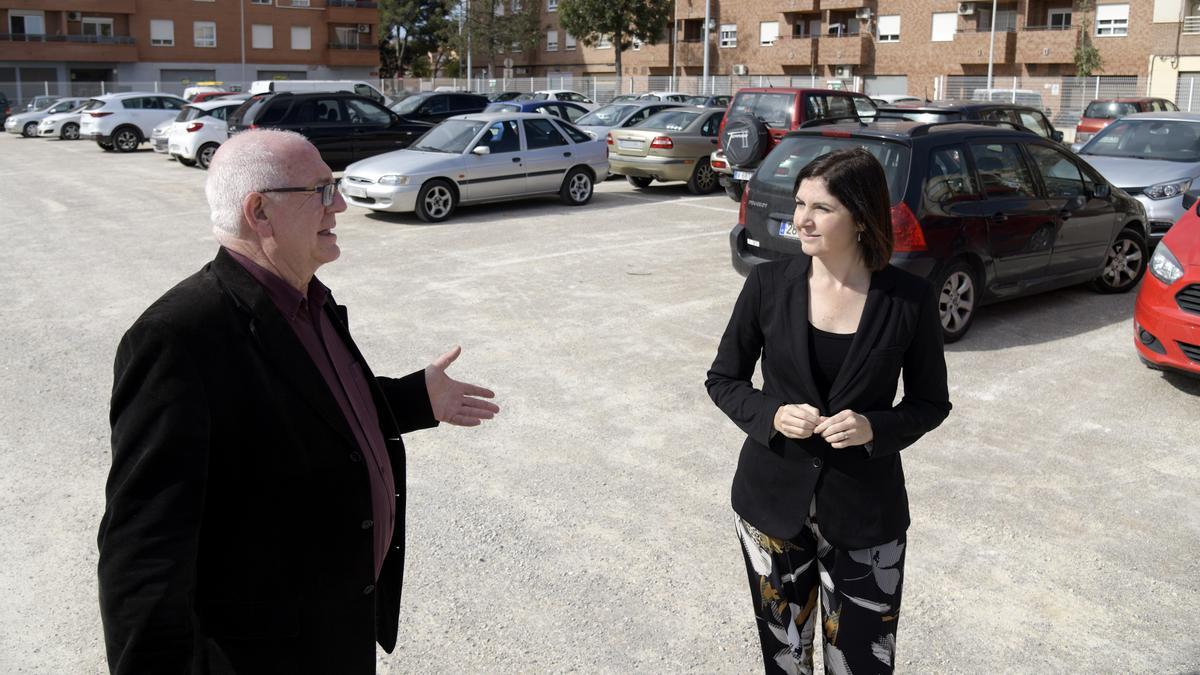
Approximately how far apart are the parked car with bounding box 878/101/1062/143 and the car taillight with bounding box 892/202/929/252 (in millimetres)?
7379

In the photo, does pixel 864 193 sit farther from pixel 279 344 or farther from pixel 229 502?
pixel 229 502

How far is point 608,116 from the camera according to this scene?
21.9m

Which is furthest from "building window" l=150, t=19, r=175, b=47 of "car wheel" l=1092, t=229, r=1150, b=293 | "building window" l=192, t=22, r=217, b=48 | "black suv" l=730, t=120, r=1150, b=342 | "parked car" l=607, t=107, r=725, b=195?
"car wheel" l=1092, t=229, r=1150, b=293

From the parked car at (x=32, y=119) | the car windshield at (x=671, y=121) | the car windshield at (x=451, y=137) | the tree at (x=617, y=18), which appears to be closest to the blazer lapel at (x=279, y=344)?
the car windshield at (x=451, y=137)

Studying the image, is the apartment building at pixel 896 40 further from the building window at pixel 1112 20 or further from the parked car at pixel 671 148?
the parked car at pixel 671 148

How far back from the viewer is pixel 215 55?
208ft

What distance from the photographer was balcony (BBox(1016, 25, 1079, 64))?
162ft

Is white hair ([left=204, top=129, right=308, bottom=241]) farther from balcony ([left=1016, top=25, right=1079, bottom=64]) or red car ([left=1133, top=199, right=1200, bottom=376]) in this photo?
balcony ([left=1016, top=25, right=1079, bottom=64])

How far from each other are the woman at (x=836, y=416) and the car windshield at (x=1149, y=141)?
11.5 metres

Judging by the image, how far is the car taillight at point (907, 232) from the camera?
25.3 feet

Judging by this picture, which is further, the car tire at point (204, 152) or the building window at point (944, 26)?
the building window at point (944, 26)

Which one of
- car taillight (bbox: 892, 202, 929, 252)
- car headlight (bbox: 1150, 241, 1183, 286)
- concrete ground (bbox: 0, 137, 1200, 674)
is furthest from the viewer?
car taillight (bbox: 892, 202, 929, 252)

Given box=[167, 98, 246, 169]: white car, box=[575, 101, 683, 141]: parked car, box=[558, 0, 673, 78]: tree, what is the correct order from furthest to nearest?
box=[558, 0, 673, 78]: tree → box=[167, 98, 246, 169]: white car → box=[575, 101, 683, 141]: parked car

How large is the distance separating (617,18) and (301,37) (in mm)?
21971
